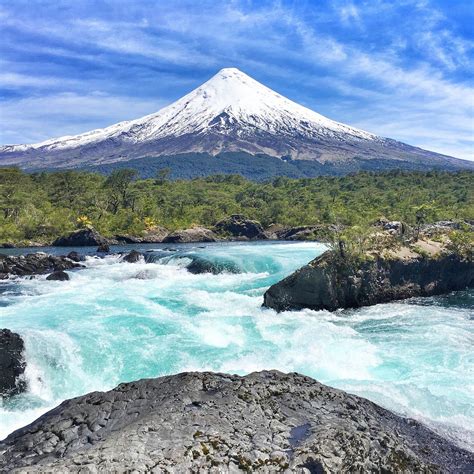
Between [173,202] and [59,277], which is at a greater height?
[173,202]

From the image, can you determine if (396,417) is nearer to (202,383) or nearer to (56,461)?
(202,383)

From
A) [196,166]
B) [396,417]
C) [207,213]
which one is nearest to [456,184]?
[207,213]

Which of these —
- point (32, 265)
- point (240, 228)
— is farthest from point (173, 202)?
point (32, 265)

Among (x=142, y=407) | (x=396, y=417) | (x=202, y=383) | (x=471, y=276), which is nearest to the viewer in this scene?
(x=142, y=407)

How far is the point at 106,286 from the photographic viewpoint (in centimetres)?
1900

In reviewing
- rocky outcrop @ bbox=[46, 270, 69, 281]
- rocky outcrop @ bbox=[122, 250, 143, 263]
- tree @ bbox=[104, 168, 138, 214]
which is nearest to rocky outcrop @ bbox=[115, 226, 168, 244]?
tree @ bbox=[104, 168, 138, 214]

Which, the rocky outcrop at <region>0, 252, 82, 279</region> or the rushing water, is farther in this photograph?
the rocky outcrop at <region>0, 252, 82, 279</region>

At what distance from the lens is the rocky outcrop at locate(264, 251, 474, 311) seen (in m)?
14.5

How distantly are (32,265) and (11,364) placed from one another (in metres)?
17.6

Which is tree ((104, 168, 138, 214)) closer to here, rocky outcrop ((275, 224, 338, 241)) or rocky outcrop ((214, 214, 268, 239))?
rocky outcrop ((214, 214, 268, 239))

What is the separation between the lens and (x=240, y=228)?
48.5 m

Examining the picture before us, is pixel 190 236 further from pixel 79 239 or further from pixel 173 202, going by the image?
pixel 173 202

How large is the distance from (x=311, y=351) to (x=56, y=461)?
23.4 ft

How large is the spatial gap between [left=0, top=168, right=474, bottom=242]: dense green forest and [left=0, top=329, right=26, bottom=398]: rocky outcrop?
114 ft
